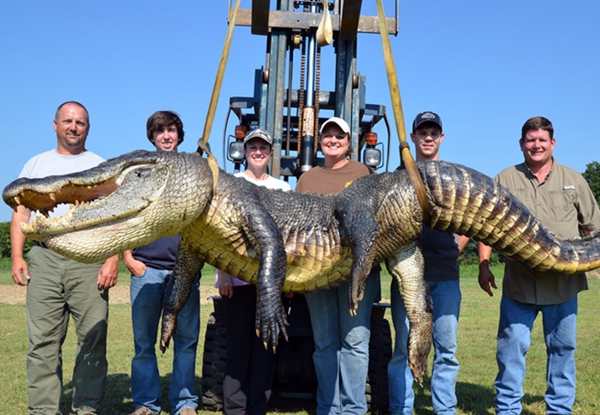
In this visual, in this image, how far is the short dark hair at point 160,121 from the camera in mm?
4664

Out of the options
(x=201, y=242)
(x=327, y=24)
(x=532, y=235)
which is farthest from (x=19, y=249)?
(x=532, y=235)

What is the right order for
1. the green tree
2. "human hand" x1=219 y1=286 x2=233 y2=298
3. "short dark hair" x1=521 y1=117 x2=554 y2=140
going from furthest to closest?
the green tree < "short dark hair" x1=521 y1=117 x2=554 y2=140 < "human hand" x1=219 y1=286 x2=233 y2=298

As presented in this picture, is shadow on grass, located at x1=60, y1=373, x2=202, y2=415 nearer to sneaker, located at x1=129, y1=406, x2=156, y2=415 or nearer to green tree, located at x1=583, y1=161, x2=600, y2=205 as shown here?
sneaker, located at x1=129, y1=406, x2=156, y2=415

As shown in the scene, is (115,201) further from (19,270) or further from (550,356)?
(550,356)

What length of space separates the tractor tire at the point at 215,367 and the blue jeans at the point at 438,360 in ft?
4.56

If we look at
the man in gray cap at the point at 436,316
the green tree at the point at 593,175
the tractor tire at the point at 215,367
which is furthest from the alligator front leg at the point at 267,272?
the green tree at the point at 593,175

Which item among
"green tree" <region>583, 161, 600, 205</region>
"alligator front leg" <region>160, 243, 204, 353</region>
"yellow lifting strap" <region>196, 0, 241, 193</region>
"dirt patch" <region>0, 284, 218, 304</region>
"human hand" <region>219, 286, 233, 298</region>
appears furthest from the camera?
"green tree" <region>583, 161, 600, 205</region>

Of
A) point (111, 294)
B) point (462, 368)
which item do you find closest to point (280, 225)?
point (462, 368)

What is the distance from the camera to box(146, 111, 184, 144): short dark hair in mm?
4664

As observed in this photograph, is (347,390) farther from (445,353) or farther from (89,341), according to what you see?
(89,341)

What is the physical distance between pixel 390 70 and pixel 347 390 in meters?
2.16

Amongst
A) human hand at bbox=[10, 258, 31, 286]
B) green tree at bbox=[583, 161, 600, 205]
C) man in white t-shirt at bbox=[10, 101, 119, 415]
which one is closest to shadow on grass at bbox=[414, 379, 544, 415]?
man in white t-shirt at bbox=[10, 101, 119, 415]

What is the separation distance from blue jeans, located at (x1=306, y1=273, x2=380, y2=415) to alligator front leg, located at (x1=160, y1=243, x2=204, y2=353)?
82 centimetres

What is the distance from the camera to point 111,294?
16.2 metres
